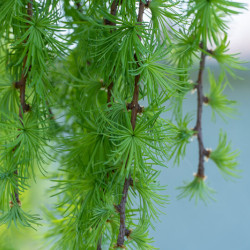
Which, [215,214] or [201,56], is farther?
[215,214]

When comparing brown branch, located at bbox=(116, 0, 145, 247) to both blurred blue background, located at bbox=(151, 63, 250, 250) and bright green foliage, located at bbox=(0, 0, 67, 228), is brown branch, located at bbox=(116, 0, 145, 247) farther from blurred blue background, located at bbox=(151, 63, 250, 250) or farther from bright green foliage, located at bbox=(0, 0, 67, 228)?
blurred blue background, located at bbox=(151, 63, 250, 250)

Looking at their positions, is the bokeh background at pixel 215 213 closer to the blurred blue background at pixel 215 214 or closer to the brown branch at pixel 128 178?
the blurred blue background at pixel 215 214

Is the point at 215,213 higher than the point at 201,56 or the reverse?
the reverse

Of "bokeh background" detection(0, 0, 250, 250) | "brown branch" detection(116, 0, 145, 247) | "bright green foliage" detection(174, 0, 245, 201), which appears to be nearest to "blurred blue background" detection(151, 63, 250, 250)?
"bokeh background" detection(0, 0, 250, 250)

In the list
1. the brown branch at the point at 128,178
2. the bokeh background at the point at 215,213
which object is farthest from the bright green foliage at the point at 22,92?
the bokeh background at the point at 215,213

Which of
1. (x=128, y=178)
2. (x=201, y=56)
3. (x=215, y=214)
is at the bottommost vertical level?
(x=215, y=214)

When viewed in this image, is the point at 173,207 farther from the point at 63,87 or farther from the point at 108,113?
the point at 108,113

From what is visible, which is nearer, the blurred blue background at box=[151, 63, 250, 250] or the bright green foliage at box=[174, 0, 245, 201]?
the bright green foliage at box=[174, 0, 245, 201]

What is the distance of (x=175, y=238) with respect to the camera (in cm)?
105

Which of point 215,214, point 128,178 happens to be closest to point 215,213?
point 215,214

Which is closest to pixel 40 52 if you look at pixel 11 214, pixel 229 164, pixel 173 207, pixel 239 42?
pixel 11 214

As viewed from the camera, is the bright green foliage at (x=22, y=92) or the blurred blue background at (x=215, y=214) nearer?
the bright green foliage at (x=22, y=92)

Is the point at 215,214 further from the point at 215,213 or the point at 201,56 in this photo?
the point at 201,56

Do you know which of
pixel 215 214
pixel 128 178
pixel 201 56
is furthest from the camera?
pixel 215 214
